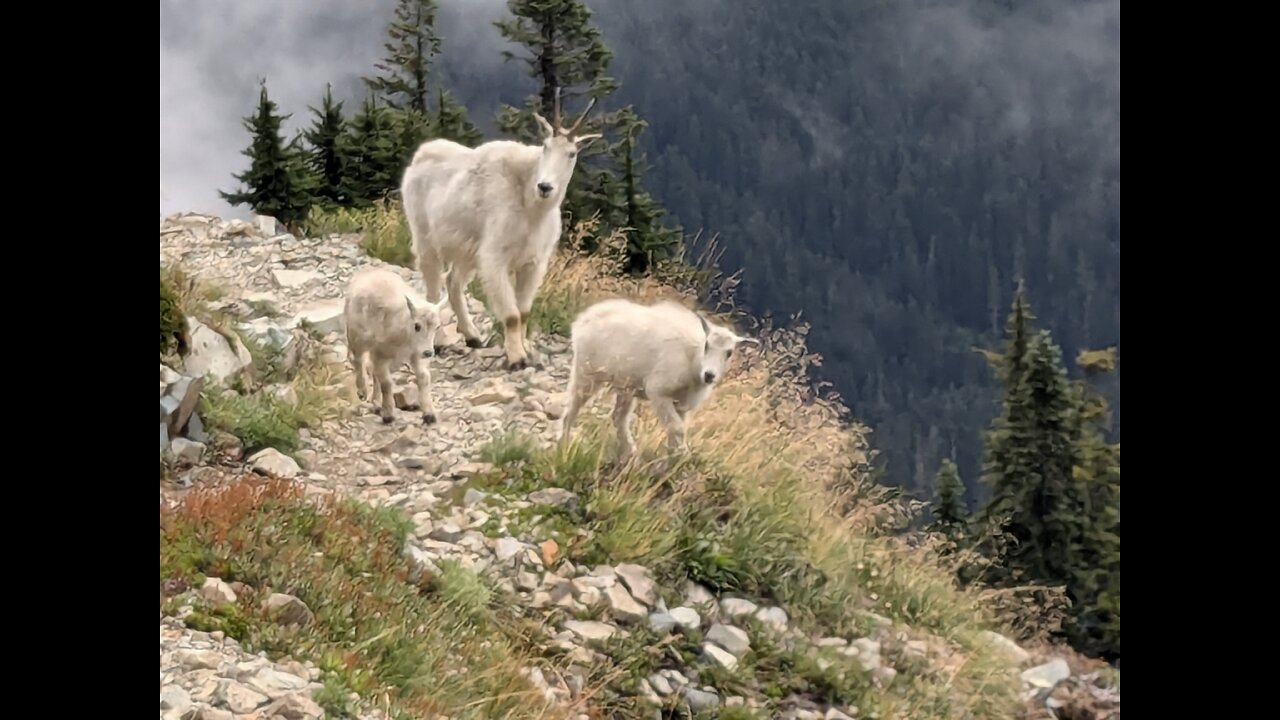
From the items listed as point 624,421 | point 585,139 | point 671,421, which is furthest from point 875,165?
point 624,421

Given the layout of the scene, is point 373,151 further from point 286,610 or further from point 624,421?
point 286,610

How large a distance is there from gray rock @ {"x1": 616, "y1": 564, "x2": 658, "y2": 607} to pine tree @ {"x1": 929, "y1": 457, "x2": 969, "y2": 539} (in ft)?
4.39

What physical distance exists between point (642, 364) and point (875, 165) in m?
1.38

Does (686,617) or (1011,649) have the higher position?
(686,617)

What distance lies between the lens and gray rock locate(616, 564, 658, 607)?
4523 millimetres

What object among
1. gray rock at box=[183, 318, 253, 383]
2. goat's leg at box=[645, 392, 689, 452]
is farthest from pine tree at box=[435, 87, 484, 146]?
goat's leg at box=[645, 392, 689, 452]

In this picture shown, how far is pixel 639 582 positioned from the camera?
14.9ft

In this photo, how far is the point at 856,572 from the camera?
4.87m

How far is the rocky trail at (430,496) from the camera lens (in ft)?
12.7

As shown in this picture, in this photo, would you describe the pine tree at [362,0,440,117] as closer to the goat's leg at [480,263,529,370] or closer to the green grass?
the goat's leg at [480,263,529,370]

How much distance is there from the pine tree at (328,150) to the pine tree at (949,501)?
10.3 ft

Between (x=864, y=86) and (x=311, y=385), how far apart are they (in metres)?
2.86

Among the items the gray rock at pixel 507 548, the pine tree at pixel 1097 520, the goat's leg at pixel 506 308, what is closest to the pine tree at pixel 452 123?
the goat's leg at pixel 506 308

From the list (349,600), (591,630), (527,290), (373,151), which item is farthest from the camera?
(527,290)
